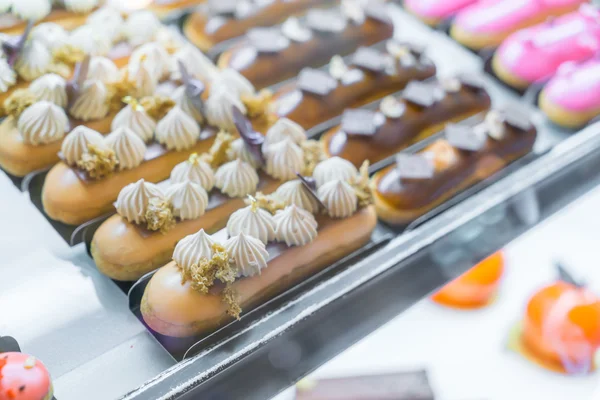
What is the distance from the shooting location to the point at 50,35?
2.69m

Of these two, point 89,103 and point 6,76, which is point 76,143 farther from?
point 6,76

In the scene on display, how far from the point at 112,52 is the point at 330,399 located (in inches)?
65.1

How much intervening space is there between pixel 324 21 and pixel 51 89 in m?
1.40

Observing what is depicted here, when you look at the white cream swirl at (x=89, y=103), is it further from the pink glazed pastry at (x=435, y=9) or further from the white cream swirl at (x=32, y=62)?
the pink glazed pastry at (x=435, y=9)

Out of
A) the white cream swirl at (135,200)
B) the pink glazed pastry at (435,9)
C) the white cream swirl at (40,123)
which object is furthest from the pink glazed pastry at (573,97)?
the white cream swirl at (40,123)

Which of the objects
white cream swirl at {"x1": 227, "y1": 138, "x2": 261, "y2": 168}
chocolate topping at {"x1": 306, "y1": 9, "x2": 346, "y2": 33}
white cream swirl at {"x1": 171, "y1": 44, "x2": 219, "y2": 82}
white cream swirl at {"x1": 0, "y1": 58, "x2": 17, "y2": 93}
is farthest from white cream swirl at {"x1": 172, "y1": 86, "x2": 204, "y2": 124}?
chocolate topping at {"x1": 306, "y1": 9, "x2": 346, "y2": 33}

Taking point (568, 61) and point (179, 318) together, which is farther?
point (568, 61)

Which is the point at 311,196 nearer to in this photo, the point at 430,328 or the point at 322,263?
the point at 322,263

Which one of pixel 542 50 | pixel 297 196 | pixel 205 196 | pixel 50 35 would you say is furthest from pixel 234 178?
pixel 542 50

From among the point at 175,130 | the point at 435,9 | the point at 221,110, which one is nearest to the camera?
the point at 175,130

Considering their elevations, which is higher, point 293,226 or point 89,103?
point 89,103

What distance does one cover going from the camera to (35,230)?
2.24 meters

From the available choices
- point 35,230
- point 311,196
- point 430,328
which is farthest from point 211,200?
point 430,328

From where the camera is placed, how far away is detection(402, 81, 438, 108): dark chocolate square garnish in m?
2.86
